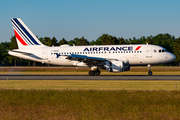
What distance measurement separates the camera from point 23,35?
151 feet

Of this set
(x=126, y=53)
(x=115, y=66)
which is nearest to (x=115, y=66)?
(x=115, y=66)

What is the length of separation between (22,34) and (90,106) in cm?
3457

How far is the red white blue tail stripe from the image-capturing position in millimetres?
45656

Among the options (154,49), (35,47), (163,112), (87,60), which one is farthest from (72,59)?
(163,112)

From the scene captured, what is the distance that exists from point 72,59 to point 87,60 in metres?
2.33

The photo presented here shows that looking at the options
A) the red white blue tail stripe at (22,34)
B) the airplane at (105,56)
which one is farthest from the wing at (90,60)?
the red white blue tail stripe at (22,34)

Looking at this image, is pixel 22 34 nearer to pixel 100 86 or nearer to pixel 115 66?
pixel 115 66

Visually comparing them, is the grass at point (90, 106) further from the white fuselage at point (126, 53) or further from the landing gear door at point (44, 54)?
the landing gear door at point (44, 54)

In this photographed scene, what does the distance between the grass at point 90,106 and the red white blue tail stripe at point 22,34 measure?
2834cm

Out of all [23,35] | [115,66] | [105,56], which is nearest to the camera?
[115,66]

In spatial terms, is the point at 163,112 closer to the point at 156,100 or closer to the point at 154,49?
the point at 156,100

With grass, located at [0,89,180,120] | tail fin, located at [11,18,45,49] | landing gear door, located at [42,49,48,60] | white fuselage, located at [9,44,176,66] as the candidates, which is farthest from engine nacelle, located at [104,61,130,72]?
grass, located at [0,89,180,120]

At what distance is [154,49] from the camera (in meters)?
40.4

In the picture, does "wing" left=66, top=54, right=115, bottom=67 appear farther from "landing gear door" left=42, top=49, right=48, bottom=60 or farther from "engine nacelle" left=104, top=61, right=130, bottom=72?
"landing gear door" left=42, top=49, right=48, bottom=60
